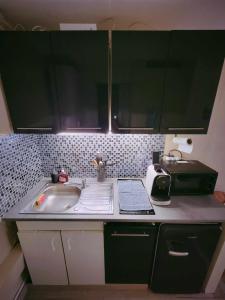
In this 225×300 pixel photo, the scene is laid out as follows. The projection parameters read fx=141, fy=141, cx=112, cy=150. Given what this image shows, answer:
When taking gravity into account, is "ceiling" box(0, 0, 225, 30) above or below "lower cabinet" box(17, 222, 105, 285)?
above

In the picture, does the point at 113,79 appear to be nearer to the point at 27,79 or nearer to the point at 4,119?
the point at 27,79

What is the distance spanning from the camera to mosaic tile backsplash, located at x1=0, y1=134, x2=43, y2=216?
1061mm

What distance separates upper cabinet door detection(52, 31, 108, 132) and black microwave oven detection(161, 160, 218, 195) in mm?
704

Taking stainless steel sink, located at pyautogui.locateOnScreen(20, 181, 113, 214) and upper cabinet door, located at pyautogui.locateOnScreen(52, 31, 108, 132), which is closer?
upper cabinet door, located at pyautogui.locateOnScreen(52, 31, 108, 132)

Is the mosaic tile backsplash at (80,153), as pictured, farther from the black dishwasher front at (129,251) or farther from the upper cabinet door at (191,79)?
the black dishwasher front at (129,251)

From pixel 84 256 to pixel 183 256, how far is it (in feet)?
2.65

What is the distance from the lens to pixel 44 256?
1182 millimetres

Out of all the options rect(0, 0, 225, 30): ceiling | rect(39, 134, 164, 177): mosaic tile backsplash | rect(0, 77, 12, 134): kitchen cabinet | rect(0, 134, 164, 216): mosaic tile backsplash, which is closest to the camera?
rect(0, 0, 225, 30): ceiling

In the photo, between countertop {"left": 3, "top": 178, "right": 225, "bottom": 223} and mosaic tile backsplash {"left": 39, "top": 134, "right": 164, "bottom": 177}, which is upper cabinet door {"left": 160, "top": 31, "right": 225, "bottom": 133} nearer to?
mosaic tile backsplash {"left": 39, "top": 134, "right": 164, "bottom": 177}

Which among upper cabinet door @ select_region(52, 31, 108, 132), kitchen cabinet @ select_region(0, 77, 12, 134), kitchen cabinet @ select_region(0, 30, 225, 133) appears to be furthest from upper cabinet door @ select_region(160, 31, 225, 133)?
kitchen cabinet @ select_region(0, 77, 12, 134)

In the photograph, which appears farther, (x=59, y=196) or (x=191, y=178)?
(x=59, y=196)

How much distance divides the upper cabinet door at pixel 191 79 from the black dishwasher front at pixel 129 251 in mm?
798

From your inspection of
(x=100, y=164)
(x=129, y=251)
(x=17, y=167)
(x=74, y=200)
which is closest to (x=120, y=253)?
(x=129, y=251)

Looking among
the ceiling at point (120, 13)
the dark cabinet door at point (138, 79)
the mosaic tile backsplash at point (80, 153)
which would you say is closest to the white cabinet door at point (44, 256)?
the mosaic tile backsplash at point (80, 153)
